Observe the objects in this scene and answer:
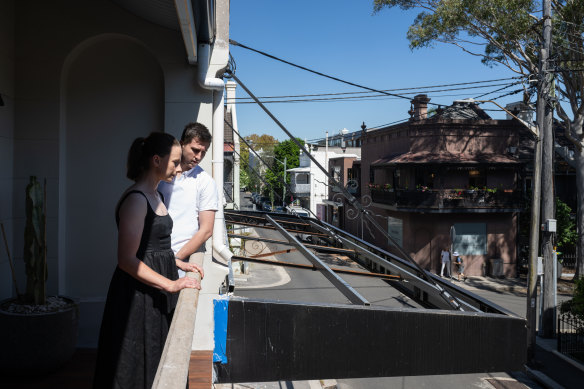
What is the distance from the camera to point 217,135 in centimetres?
512

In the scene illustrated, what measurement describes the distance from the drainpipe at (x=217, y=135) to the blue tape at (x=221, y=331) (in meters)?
1.70

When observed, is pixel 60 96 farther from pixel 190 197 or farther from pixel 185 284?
pixel 185 284

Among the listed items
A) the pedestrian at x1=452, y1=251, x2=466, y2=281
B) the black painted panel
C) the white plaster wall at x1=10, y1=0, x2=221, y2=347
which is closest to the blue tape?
the black painted panel

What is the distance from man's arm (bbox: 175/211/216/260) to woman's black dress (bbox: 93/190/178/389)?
50cm

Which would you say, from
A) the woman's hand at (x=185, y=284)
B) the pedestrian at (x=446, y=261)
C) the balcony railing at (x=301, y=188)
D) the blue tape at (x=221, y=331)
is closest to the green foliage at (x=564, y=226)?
the pedestrian at (x=446, y=261)

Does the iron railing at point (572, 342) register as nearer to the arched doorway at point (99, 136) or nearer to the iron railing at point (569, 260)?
the iron railing at point (569, 260)

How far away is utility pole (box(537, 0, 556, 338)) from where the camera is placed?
13630 mm

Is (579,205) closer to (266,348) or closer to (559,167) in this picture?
(559,167)

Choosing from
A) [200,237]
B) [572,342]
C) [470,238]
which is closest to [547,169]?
[572,342]

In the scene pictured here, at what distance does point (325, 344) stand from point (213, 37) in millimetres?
3562

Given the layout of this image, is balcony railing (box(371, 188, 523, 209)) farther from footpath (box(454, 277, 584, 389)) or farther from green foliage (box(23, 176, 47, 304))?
green foliage (box(23, 176, 47, 304))

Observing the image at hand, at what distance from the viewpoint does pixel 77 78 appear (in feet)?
17.3

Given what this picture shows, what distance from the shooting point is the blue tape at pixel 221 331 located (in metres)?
2.80

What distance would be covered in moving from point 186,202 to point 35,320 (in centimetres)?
198
